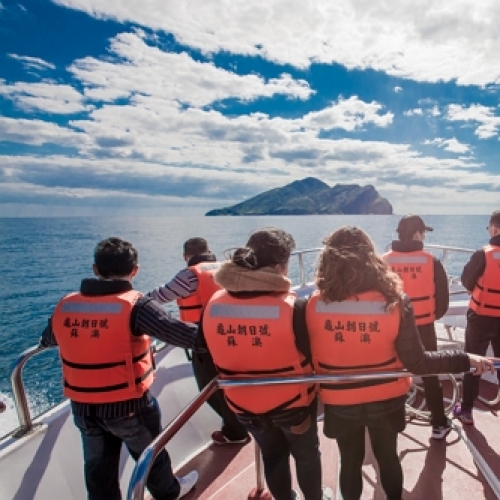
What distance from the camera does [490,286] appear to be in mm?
2955

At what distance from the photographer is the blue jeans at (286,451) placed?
186 cm

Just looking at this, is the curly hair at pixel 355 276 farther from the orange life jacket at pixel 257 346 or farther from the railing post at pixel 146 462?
the railing post at pixel 146 462

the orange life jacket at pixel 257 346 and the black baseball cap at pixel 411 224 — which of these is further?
the black baseball cap at pixel 411 224

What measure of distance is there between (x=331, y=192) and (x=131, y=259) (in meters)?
187

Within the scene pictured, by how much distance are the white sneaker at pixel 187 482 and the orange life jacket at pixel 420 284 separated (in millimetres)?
1726

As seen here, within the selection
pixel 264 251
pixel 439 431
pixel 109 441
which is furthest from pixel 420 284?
pixel 109 441

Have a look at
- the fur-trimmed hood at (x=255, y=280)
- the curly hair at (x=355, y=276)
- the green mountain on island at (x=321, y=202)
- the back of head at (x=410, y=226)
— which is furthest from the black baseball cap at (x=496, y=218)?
the green mountain on island at (x=321, y=202)

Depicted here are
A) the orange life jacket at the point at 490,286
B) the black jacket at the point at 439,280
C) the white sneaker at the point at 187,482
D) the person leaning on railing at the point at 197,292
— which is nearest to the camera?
the white sneaker at the point at 187,482

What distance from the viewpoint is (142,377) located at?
205 centimetres

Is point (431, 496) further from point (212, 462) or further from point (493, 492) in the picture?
point (212, 462)

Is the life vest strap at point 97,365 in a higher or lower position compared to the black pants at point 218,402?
higher

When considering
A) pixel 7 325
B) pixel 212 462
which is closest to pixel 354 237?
pixel 212 462

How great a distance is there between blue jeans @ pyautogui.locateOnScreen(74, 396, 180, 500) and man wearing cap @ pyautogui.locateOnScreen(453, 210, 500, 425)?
7.61 ft

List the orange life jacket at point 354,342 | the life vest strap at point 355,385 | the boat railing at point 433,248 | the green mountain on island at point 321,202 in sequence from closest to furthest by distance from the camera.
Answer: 1. the orange life jacket at point 354,342
2. the life vest strap at point 355,385
3. the boat railing at point 433,248
4. the green mountain on island at point 321,202
